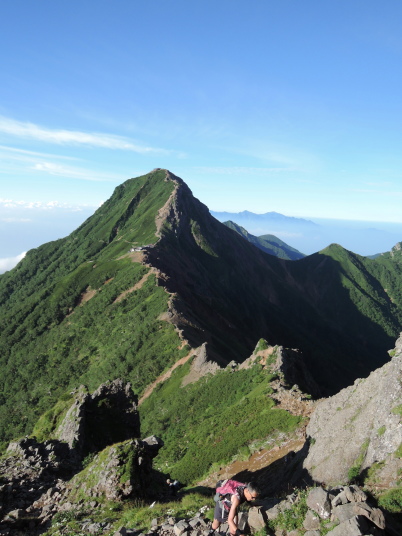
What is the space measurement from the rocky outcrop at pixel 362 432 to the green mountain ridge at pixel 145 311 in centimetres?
3621

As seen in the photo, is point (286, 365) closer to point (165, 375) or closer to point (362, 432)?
point (165, 375)

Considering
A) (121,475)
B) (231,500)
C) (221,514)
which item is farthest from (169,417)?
(231,500)

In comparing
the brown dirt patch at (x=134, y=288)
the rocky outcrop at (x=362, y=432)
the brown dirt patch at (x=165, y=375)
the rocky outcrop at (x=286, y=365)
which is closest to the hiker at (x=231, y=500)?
the rocky outcrop at (x=362, y=432)

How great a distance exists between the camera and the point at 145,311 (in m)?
81.3

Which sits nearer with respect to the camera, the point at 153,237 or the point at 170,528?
the point at 170,528

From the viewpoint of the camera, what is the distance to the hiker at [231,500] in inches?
530

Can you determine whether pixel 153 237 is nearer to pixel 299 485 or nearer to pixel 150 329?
pixel 150 329

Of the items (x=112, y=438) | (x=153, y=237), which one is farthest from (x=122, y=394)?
(x=153, y=237)

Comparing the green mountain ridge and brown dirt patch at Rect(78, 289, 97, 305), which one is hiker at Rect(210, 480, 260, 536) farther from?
brown dirt patch at Rect(78, 289, 97, 305)

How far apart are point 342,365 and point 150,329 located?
102 m

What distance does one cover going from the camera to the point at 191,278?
12169 centimetres

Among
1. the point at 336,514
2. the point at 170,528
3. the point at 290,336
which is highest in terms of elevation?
the point at 336,514

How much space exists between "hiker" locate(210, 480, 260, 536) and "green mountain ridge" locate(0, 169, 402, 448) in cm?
4626

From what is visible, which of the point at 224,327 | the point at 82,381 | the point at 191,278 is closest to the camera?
the point at 82,381
